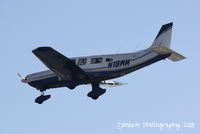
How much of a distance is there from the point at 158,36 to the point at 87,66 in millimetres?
4058

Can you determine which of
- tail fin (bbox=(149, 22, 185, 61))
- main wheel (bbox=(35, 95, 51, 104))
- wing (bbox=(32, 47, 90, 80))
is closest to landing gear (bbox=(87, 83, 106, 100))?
wing (bbox=(32, 47, 90, 80))

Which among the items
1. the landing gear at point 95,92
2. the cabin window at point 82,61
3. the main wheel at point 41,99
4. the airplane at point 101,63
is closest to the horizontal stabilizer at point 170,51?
the airplane at point 101,63

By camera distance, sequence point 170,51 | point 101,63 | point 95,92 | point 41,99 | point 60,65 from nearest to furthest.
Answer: point 170,51, point 60,65, point 101,63, point 95,92, point 41,99

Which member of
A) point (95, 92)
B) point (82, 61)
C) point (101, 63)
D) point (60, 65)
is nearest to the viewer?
point (60, 65)

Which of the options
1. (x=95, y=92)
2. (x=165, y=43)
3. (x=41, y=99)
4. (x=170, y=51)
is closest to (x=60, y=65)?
(x=95, y=92)

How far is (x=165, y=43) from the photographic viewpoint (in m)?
32.5

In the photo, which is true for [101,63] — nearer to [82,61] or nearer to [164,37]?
[82,61]

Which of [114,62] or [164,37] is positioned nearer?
[114,62]

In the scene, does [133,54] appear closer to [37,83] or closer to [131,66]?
[131,66]

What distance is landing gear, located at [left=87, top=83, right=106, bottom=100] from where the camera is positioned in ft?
111

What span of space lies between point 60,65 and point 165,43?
5514mm

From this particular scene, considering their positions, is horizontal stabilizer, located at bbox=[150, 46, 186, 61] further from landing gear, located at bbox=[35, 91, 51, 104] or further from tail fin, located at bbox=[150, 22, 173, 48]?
landing gear, located at bbox=[35, 91, 51, 104]

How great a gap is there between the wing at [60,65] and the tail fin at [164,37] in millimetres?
4051

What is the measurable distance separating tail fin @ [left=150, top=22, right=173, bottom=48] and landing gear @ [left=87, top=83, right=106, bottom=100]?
11.9 feet
